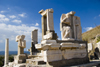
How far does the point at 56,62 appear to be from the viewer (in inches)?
219

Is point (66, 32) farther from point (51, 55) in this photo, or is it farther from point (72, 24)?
point (51, 55)

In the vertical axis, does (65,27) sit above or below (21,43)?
above

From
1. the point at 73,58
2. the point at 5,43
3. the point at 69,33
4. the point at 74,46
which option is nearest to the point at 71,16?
the point at 69,33

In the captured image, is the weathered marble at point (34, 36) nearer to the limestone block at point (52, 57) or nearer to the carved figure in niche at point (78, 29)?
the carved figure in niche at point (78, 29)

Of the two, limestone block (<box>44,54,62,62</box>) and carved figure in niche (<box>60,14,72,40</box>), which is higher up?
carved figure in niche (<box>60,14,72,40</box>)

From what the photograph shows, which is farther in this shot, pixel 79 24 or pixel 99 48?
pixel 99 48

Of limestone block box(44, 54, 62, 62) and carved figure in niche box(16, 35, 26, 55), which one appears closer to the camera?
limestone block box(44, 54, 62, 62)

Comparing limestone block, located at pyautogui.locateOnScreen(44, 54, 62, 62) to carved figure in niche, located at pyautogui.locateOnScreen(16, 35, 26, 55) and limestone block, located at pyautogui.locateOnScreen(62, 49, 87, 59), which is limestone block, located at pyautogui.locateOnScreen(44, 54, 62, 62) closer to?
limestone block, located at pyautogui.locateOnScreen(62, 49, 87, 59)

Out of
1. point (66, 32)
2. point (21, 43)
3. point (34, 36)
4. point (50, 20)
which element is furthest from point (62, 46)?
point (34, 36)

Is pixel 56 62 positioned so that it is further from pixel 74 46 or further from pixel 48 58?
pixel 74 46

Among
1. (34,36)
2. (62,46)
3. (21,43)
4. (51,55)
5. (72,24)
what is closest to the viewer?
(51,55)

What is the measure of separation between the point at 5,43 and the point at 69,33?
11692 mm

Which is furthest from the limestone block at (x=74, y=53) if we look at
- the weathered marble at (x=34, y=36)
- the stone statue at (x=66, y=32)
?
the weathered marble at (x=34, y=36)

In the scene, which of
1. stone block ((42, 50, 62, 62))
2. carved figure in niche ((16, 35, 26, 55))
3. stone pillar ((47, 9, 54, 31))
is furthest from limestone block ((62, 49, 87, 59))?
carved figure in niche ((16, 35, 26, 55))
